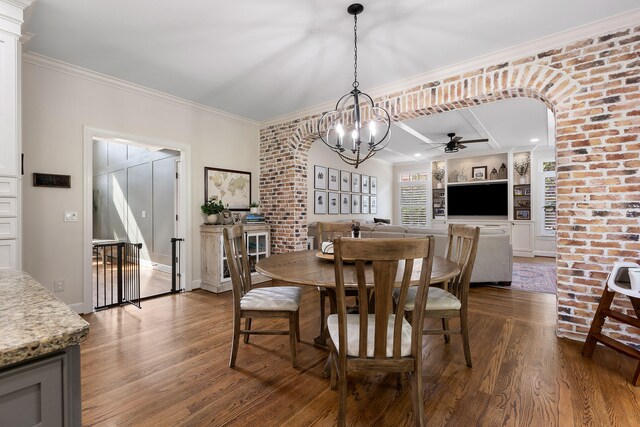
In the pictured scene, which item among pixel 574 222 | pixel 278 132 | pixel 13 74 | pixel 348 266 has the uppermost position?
pixel 278 132

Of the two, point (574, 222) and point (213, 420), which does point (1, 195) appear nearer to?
point (213, 420)

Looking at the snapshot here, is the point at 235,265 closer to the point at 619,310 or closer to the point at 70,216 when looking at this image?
the point at 70,216

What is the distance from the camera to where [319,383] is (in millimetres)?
1968

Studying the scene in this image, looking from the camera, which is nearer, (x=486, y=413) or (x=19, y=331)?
(x=19, y=331)

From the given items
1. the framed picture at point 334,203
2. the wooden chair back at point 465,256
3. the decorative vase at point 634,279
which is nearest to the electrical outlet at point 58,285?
the wooden chair back at point 465,256

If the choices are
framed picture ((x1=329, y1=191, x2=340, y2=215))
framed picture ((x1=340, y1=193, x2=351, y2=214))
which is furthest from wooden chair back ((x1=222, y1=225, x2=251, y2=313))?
framed picture ((x1=340, y1=193, x2=351, y2=214))

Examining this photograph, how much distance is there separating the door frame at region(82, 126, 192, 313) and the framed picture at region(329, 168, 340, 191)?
3270mm

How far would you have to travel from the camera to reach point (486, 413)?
1664 millimetres

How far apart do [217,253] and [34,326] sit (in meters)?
3.52

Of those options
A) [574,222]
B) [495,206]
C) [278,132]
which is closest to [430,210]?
[495,206]

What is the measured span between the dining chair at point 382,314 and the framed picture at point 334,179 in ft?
17.6

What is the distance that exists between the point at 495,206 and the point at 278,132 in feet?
18.6

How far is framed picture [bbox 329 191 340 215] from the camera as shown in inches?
265

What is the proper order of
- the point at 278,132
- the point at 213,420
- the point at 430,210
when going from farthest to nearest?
the point at 430,210
the point at 278,132
the point at 213,420
